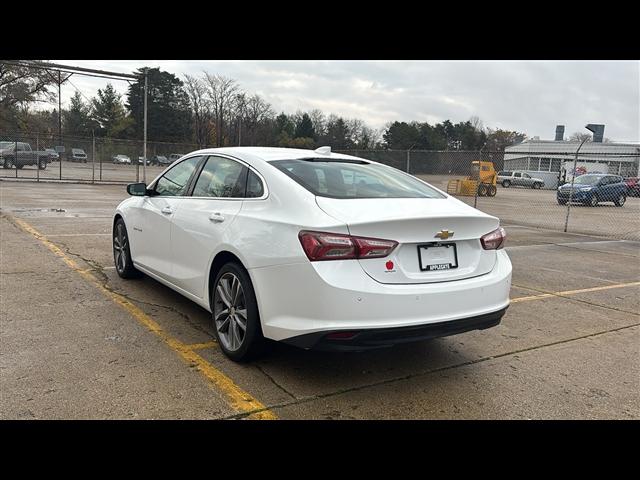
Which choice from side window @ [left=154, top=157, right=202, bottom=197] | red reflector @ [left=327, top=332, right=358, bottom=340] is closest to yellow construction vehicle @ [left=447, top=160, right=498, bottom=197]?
side window @ [left=154, top=157, right=202, bottom=197]

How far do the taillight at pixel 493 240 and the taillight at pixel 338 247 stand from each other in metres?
0.93

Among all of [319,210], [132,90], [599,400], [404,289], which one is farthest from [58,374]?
[132,90]

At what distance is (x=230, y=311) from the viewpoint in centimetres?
379

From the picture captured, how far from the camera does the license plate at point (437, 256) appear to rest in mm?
3307

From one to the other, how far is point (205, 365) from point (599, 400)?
2.67 metres

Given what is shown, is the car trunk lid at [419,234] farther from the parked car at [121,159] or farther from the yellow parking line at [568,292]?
the parked car at [121,159]

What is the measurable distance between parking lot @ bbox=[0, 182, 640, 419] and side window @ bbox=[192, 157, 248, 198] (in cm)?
118

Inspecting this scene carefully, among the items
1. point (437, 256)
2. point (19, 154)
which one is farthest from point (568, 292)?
point (19, 154)

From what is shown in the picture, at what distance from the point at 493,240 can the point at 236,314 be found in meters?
1.91

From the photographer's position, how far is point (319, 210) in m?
3.31

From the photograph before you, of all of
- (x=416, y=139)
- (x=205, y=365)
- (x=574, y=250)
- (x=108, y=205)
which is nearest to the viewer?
(x=205, y=365)

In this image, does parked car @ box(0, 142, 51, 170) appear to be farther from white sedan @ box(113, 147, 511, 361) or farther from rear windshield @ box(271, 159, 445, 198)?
rear windshield @ box(271, 159, 445, 198)

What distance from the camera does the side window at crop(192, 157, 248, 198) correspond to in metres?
4.09
